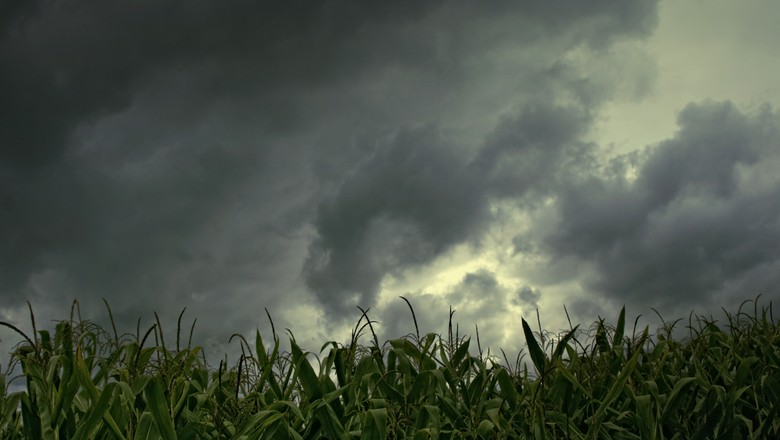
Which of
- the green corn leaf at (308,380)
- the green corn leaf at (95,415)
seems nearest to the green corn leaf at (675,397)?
the green corn leaf at (308,380)

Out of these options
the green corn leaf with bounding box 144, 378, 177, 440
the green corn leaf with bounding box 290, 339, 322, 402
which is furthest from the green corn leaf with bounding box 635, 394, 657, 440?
the green corn leaf with bounding box 144, 378, 177, 440

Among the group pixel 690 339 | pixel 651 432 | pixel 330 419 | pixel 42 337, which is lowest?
pixel 651 432

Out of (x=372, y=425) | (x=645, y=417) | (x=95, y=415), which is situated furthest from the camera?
(x=645, y=417)

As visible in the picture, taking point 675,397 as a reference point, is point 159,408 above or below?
above

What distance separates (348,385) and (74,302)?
6.15ft

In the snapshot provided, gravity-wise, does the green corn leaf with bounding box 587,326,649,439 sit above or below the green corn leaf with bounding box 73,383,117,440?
below

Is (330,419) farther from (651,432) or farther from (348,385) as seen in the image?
(651,432)

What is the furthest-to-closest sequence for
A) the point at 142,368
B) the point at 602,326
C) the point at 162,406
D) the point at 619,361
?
1. the point at 602,326
2. the point at 619,361
3. the point at 142,368
4. the point at 162,406

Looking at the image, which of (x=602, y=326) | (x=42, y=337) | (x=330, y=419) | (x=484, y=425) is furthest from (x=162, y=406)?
(x=602, y=326)

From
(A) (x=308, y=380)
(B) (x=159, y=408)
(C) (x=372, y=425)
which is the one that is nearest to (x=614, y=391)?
(C) (x=372, y=425)

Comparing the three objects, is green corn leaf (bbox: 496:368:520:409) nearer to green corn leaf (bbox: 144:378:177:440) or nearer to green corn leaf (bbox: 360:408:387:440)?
green corn leaf (bbox: 360:408:387:440)

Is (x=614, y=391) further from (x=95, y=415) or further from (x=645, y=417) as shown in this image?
(x=95, y=415)

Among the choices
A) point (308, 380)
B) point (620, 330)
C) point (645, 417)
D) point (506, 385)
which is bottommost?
point (645, 417)

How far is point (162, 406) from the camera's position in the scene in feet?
11.9
